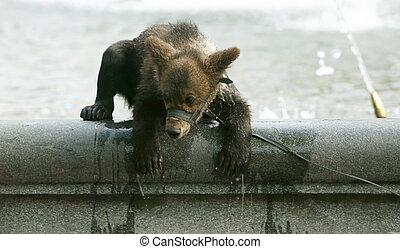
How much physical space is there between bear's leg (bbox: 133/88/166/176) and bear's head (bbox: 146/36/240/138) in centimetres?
17

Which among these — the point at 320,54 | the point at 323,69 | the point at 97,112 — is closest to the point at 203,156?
the point at 97,112

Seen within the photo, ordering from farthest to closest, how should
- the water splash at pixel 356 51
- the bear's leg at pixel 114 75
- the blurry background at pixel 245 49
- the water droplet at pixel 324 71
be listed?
the water droplet at pixel 324 71 < the water splash at pixel 356 51 < the blurry background at pixel 245 49 < the bear's leg at pixel 114 75

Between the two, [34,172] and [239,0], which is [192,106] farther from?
[239,0]

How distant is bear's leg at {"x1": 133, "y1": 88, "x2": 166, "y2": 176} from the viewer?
15.6ft

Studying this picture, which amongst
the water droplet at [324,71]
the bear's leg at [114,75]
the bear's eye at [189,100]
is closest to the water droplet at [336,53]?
the water droplet at [324,71]

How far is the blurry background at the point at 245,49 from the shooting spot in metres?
10.7

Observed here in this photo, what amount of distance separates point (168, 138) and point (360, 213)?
1188 mm

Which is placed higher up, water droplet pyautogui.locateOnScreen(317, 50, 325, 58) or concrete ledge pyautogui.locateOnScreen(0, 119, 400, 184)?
water droplet pyautogui.locateOnScreen(317, 50, 325, 58)

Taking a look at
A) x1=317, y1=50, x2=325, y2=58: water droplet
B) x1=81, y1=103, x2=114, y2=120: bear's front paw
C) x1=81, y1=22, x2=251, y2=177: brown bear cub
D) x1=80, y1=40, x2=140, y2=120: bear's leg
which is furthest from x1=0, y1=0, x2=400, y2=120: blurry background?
x1=81, y1=22, x2=251, y2=177: brown bear cub

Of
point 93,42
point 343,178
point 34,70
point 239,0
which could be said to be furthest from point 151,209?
point 239,0

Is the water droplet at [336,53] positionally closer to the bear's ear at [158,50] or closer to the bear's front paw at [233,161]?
the bear's ear at [158,50]

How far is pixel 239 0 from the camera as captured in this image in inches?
837

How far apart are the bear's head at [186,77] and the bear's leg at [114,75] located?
0.83 meters

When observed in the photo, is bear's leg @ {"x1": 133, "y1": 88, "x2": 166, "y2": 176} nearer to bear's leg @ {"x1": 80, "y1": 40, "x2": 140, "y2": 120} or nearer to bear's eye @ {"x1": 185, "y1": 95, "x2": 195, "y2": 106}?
bear's eye @ {"x1": 185, "y1": 95, "x2": 195, "y2": 106}
